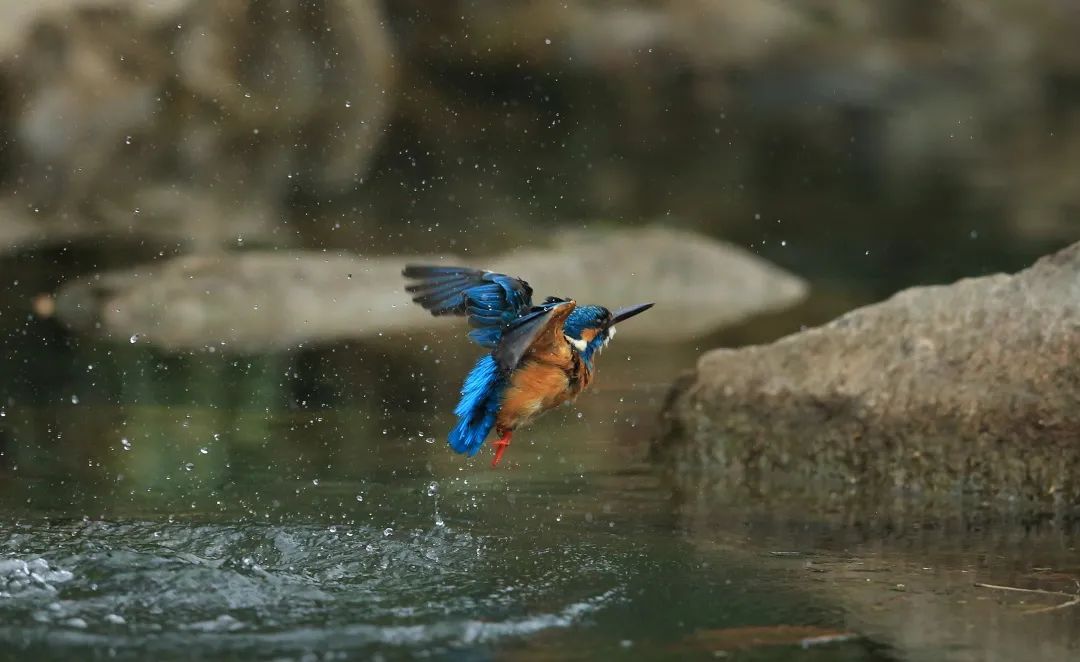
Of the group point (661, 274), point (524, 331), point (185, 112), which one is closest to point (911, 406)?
point (524, 331)

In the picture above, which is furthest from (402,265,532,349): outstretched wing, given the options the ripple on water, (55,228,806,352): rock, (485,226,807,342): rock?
(485,226,807,342): rock

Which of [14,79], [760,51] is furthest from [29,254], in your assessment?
[760,51]

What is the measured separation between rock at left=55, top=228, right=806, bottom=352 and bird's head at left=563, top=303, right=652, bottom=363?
329cm

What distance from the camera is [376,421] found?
611 cm

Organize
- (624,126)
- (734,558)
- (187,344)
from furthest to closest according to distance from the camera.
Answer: (624,126) < (187,344) < (734,558)

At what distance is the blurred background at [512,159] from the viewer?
7.65 metres

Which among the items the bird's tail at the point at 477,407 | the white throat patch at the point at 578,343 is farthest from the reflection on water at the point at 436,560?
the white throat patch at the point at 578,343

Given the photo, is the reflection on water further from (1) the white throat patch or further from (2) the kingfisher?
(1) the white throat patch

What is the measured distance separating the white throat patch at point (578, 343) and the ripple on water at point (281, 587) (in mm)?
580

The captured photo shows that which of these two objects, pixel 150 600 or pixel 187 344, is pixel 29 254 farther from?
pixel 150 600

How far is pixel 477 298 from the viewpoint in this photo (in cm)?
399

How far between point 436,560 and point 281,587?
445mm

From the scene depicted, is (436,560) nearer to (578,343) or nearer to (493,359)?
(493,359)

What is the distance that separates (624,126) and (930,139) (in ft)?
5.54
